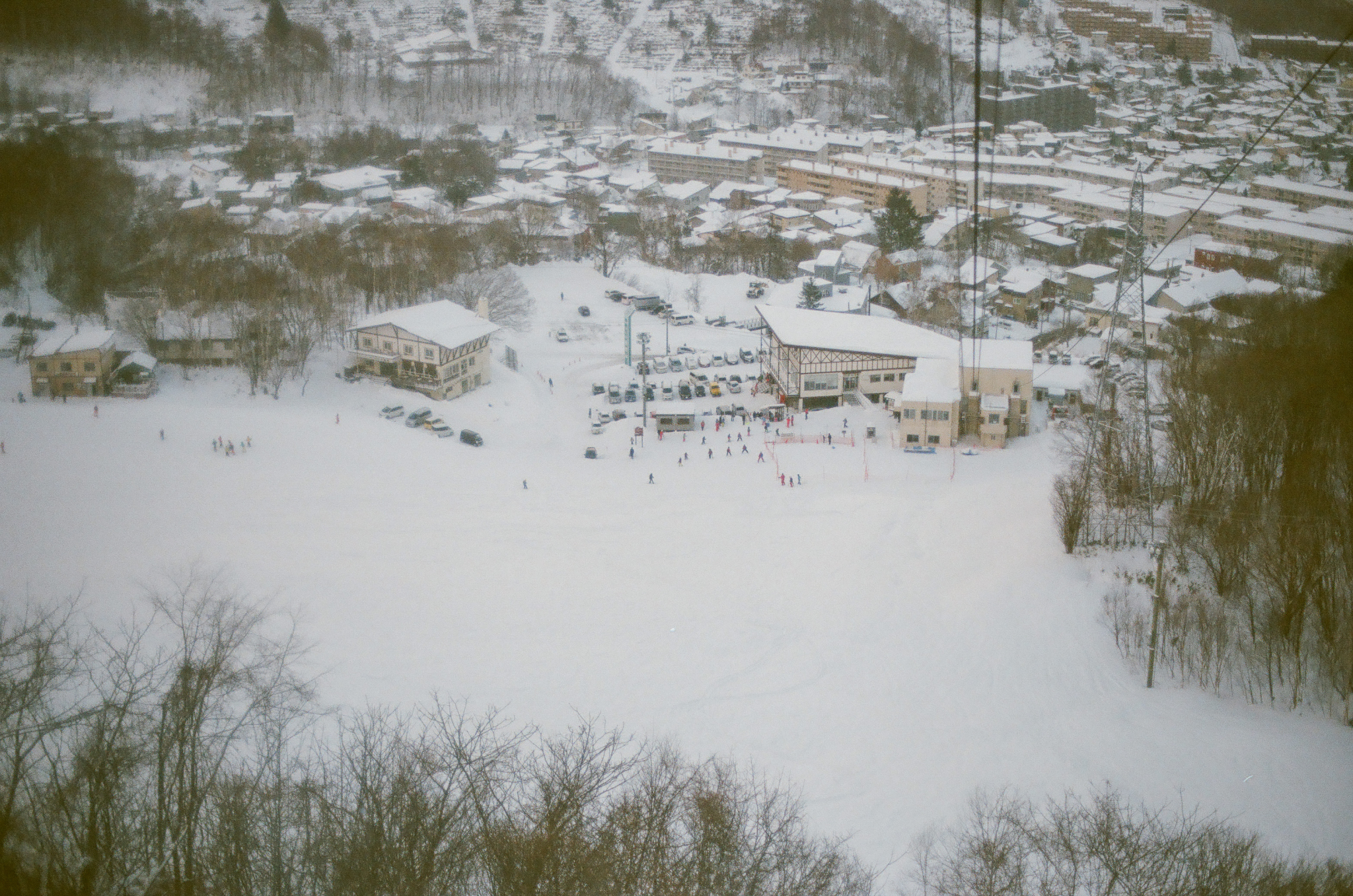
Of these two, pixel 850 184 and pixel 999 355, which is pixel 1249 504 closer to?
pixel 999 355

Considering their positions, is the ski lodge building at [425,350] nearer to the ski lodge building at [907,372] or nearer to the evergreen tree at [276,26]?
the ski lodge building at [907,372]

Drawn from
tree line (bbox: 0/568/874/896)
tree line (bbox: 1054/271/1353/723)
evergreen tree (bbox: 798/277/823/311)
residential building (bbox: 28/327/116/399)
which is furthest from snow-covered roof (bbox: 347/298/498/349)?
tree line (bbox: 0/568/874/896)

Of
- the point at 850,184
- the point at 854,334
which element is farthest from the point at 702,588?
the point at 850,184

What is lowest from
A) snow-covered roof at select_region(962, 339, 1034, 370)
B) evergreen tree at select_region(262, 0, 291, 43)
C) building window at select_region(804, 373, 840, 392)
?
building window at select_region(804, 373, 840, 392)

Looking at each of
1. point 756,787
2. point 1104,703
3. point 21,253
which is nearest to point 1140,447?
point 1104,703

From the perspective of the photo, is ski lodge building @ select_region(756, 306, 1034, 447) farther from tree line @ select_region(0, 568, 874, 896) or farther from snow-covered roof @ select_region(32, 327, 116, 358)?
snow-covered roof @ select_region(32, 327, 116, 358)

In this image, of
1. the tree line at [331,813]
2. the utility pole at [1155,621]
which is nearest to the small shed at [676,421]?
the utility pole at [1155,621]

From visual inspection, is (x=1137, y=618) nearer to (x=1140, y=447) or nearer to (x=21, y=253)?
(x=1140, y=447)
